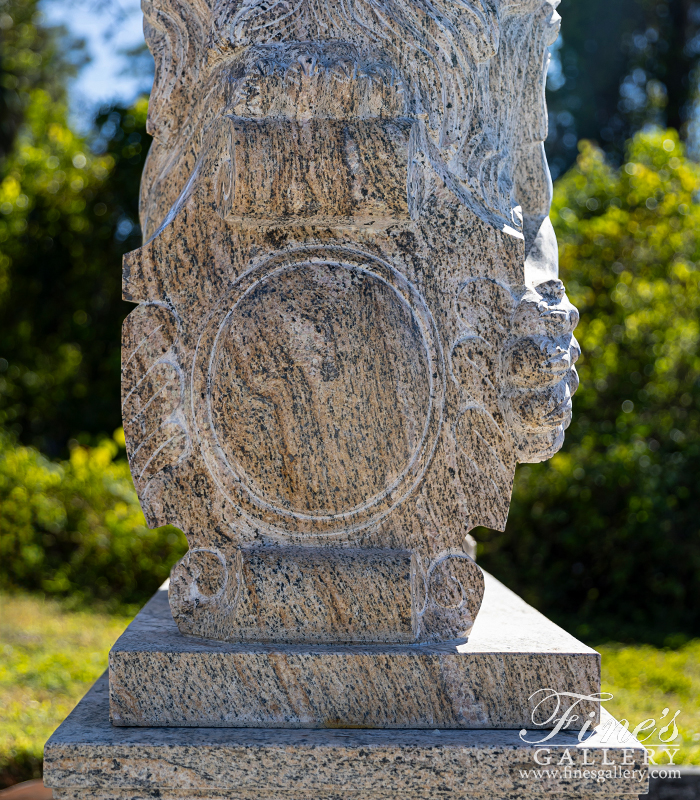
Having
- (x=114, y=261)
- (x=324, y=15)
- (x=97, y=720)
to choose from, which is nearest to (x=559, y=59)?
(x=114, y=261)

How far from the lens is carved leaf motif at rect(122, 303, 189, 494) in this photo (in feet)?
7.15

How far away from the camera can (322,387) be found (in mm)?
2143

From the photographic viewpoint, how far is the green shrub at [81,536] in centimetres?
605

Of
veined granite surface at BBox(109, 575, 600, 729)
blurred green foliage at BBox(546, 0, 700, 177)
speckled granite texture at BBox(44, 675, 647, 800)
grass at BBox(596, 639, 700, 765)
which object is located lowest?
grass at BBox(596, 639, 700, 765)

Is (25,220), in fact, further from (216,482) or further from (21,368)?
(216,482)

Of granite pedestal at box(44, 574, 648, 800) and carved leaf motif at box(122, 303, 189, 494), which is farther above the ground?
carved leaf motif at box(122, 303, 189, 494)

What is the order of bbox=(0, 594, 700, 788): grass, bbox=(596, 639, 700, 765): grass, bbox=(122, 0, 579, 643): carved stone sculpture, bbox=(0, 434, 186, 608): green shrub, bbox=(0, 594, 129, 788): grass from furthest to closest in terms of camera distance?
1. bbox=(0, 434, 186, 608): green shrub
2. bbox=(596, 639, 700, 765): grass
3. bbox=(0, 594, 700, 788): grass
4. bbox=(0, 594, 129, 788): grass
5. bbox=(122, 0, 579, 643): carved stone sculpture

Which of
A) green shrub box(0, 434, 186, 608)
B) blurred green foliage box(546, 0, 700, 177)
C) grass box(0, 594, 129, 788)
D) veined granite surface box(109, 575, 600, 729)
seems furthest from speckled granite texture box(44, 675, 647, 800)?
blurred green foliage box(546, 0, 700, 177)

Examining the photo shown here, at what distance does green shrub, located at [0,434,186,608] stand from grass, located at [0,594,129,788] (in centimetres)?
27

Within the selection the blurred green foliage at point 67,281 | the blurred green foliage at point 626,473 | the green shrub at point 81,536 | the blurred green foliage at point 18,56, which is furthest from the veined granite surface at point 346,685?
the blurred green foliage at point 18,56

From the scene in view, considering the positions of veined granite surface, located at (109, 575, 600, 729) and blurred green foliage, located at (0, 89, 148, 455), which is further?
blurred green foliage, located at (0, 89, 148, 455)

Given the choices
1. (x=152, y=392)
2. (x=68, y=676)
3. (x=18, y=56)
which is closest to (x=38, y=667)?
(x=68, y=676)

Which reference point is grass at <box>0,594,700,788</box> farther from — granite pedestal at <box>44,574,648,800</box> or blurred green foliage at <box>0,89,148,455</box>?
blurred green foliage at <box>0,89,148,455</box>

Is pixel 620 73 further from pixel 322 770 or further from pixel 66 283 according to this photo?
pixel 322 770
